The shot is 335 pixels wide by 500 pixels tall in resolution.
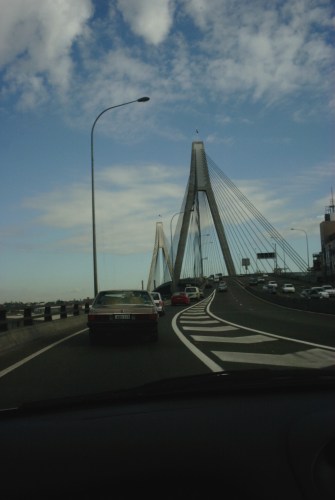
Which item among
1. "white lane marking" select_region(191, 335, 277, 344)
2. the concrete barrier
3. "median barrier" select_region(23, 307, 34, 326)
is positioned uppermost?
"median barrier" select_region(23, 307, 34, 326)

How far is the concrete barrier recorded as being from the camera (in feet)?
46.2

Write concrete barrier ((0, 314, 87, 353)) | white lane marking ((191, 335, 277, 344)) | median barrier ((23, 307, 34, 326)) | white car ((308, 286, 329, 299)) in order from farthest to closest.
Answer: white car ((308, 286, 329, 299))
median barrier ((23, 307, 34, 326))
white lane marking ((191, 335, 277, 344))
concrete barrier ((0, 314, 87, 353))

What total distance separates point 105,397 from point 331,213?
530 ft

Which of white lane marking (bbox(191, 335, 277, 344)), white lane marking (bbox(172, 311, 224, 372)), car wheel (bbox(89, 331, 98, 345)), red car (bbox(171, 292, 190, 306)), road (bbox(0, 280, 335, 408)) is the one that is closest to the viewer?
road (bbox(0, 280, 335, 408))

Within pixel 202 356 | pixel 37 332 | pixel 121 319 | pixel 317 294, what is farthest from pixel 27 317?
pixel 317 294

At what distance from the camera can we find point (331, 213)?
6211 inches

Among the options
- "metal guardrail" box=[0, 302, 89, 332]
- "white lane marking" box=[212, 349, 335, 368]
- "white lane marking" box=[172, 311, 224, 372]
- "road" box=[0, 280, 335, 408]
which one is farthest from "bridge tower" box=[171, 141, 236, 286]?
"white lane marking" box=[212, 349, 335, 368]

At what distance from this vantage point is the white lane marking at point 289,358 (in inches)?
385

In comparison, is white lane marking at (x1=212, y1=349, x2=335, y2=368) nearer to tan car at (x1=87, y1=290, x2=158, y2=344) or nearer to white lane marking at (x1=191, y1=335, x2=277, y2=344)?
white lane marking at (x1=191, y1=335, x2=277, y2=344)

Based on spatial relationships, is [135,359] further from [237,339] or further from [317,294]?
[317,294]

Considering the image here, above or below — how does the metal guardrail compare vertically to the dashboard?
above

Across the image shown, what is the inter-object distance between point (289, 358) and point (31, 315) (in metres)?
9.90

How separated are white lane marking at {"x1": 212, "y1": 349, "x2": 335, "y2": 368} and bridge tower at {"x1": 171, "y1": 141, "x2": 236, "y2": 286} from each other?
51.5m

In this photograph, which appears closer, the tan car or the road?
the road
